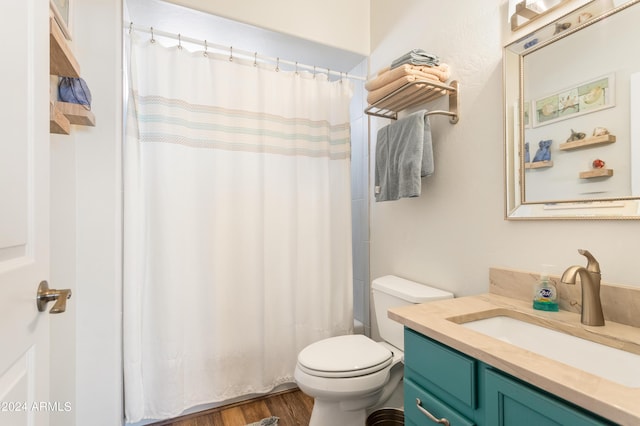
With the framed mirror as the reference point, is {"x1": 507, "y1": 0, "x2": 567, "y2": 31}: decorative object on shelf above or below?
above

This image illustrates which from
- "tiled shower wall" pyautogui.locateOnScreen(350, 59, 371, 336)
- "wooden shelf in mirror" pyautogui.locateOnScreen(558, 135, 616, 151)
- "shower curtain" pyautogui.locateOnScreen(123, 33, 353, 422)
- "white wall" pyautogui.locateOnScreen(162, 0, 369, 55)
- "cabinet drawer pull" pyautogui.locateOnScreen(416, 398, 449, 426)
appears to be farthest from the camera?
"tiled shower wall" pyautogui.locateOnScreen(350, 59, 371, 336)

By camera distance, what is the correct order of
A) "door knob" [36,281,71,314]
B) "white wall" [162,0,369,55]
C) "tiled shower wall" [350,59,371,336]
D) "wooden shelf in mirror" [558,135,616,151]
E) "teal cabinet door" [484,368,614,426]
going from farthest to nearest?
"tiled shower wall" [350,59,371,336] < "white wall" [162,0,369,55] < "wooden shelf in mirror" [558,135,616,151] < "door knob" [36,281,71,314] < "teal cabinet door" [484,368,614,426]

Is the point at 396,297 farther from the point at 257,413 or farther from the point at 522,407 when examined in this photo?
the point at 257,413

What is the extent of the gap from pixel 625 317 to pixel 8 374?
145 centimetres

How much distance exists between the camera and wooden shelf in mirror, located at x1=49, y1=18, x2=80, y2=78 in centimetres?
84

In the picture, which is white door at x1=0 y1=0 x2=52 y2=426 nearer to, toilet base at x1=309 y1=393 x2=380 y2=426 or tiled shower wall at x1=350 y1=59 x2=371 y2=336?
toilet base at x1=309 y1=393 x2=380 y2=426

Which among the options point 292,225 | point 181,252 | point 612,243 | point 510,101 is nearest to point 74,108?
point 181,252

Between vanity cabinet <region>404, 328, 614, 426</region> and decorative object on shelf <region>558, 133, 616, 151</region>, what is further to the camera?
decorative object on shelf <region>558, 133, 616, 151</region>

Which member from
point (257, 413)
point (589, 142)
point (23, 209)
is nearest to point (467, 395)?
point (589, 142)

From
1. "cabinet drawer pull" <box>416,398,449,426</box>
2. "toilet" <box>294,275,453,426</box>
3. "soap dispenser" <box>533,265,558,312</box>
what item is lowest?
"toilet" <box>294,275,453,426</box>

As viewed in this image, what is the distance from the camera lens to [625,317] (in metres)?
0.83

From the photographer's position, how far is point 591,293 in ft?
2.72

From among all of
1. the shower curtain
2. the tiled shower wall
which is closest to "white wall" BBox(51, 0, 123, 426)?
the shower curtain

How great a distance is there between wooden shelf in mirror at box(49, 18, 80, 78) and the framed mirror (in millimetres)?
1509
